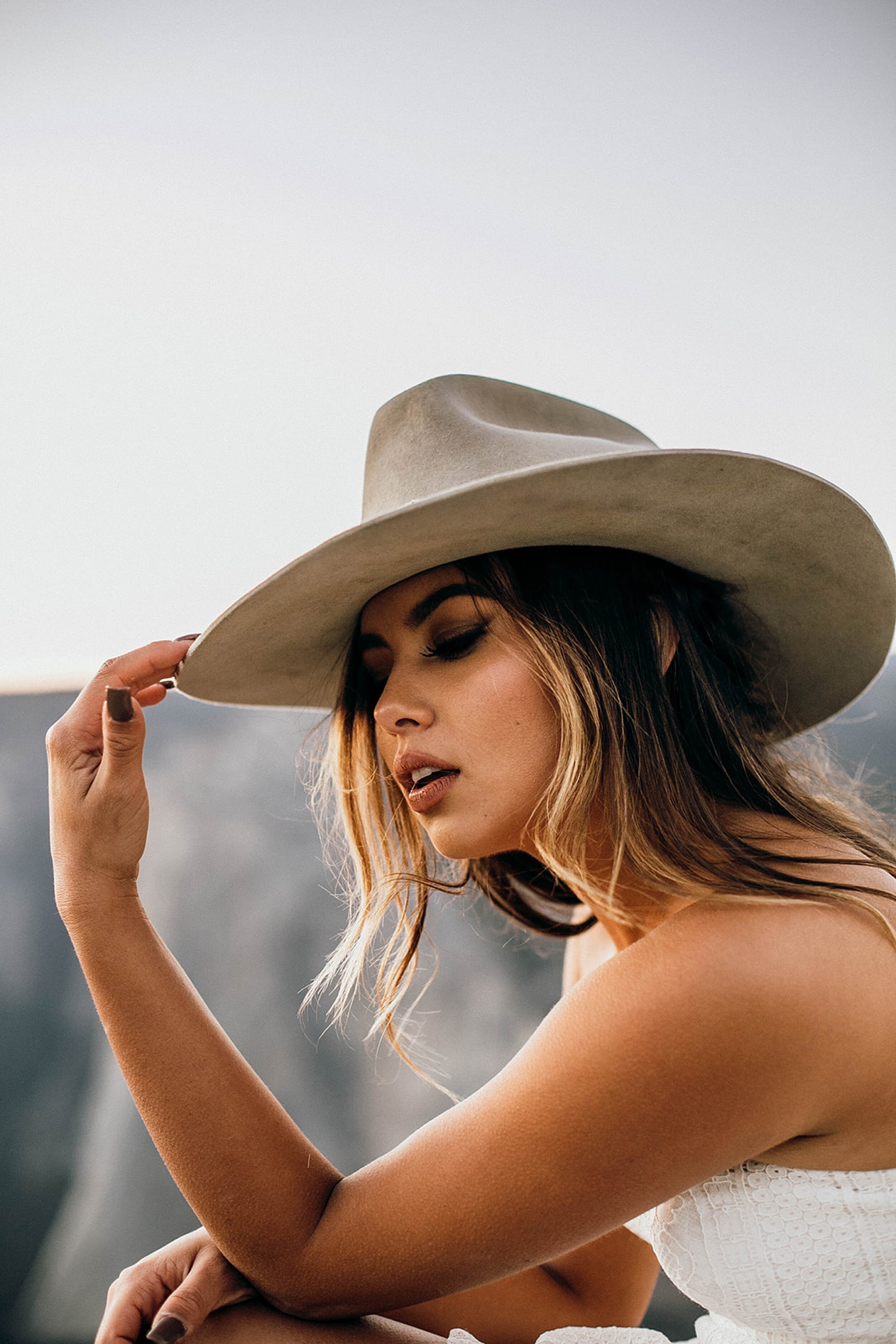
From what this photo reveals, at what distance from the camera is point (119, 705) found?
0.90 metres

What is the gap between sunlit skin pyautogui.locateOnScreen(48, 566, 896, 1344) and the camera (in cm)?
69

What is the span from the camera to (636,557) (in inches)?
39.3

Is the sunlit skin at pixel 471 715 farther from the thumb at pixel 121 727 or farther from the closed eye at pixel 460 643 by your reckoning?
the thumb at pixel 121 727

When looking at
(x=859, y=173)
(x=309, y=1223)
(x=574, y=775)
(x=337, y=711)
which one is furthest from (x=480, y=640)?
(x=859, y=173)

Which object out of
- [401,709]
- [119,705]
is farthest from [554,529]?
[119,705]

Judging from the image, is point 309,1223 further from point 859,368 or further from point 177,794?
point 859,368

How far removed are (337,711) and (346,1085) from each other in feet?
2.45

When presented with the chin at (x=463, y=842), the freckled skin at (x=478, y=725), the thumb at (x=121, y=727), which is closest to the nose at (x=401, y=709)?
the freckled skin at (x=478, y=725)

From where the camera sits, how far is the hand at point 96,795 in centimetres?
91

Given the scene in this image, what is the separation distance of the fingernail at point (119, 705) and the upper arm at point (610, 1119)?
0.57 metres

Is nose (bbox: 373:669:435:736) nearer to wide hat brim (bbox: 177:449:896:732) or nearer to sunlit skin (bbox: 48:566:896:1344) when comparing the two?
sunlit skin (bbox: 48:566:896:1344)

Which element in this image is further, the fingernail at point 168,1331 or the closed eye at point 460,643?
the closed eye at point 460,643

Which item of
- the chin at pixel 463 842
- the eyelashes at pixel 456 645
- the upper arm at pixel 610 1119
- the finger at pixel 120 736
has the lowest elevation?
the upper arm at pixel 610 1119

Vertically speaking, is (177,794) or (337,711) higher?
(337,711)
